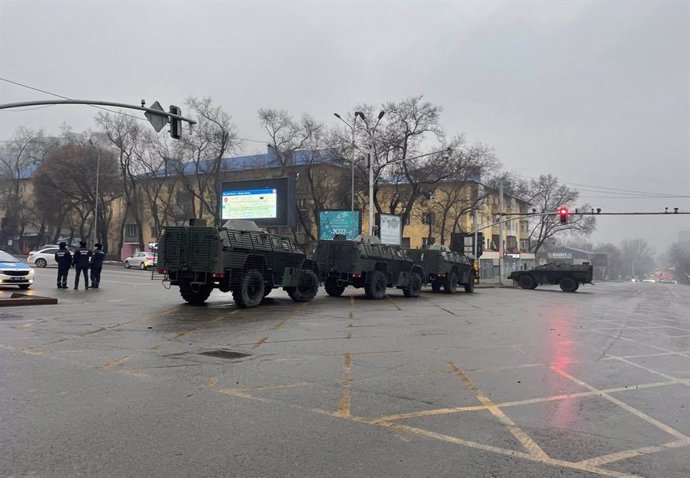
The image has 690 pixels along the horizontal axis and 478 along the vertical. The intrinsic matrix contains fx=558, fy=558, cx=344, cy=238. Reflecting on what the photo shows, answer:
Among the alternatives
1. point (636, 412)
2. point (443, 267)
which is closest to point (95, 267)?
point (443, 267)

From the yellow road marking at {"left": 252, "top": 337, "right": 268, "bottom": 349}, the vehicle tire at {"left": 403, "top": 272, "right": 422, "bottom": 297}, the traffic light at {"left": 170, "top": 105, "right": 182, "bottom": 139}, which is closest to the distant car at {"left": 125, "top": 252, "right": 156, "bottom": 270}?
the vehicle tire at {"left": 403, "top": 272, "right": 422, "bottom": 297}

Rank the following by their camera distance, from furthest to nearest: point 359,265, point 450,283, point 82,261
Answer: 1. point 450,283
2. point 82,261
3. point 359,265

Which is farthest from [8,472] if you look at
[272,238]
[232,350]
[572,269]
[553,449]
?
[572,269]

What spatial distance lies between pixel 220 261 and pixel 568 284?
2878cm

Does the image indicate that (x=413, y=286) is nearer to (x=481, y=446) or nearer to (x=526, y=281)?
(x=526, y=281)

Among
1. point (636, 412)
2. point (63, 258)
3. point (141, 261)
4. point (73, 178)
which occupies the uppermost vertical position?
point (73, 178)

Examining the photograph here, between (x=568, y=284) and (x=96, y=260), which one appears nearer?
(x=96, y=260)

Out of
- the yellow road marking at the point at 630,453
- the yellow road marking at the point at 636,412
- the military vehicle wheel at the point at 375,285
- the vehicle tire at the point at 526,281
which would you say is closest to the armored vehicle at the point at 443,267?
the military vehicle wheel at the point at 375,285

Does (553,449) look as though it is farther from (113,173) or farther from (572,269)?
(113,173)

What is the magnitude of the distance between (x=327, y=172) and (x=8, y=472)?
159 feet

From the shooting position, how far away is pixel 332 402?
5.98 meters

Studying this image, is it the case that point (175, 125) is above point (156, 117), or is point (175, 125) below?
below

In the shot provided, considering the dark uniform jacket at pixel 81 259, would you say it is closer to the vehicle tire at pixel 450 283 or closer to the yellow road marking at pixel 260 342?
the yellow road marking at pixel 260 342

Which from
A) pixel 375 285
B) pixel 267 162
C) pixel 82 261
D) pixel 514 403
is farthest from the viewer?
pixel 267 162
